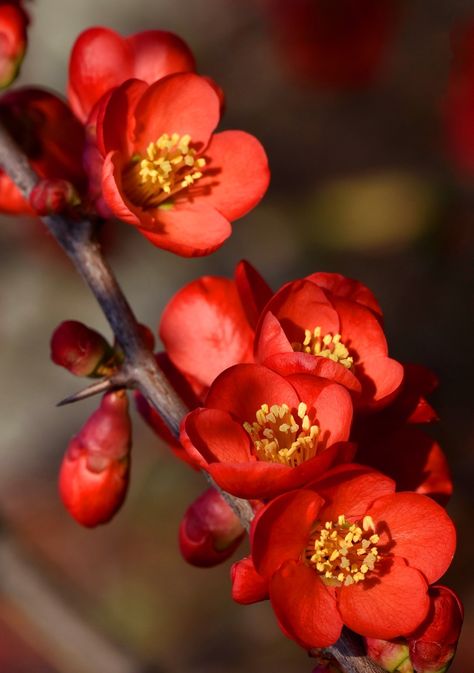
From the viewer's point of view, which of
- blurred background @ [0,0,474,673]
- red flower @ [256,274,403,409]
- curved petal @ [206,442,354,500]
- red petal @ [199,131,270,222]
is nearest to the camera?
curved petal @ [206,442,354,500]

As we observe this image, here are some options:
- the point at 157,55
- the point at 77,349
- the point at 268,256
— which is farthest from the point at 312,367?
the point at 268,256

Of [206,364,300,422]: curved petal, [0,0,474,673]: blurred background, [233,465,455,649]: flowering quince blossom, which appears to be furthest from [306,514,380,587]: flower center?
[0,0,474,673]: blurred background

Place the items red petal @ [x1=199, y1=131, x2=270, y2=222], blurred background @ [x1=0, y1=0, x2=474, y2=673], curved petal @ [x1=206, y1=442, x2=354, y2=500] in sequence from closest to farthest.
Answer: curved petal @ [x1=206, y1=442, x2=354, y2=500]
red petal @ [x1=199, y1=131, x2=270, y2=222]
blurred background @ [x1=0, y1=0, x2=474, y2=673]

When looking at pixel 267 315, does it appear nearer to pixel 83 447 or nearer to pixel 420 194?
pixel 83 447

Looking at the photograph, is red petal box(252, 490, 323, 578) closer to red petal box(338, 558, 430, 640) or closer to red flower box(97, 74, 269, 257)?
red petal box(338, 558, 430, 640)

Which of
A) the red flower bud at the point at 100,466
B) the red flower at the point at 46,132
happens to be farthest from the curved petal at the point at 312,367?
the red flower at the point at 46,132

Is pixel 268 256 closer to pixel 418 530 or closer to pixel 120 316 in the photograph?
pixel 120 316

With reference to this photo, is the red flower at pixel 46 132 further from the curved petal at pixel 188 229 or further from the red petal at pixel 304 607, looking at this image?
the red petal at pixel 304 607
